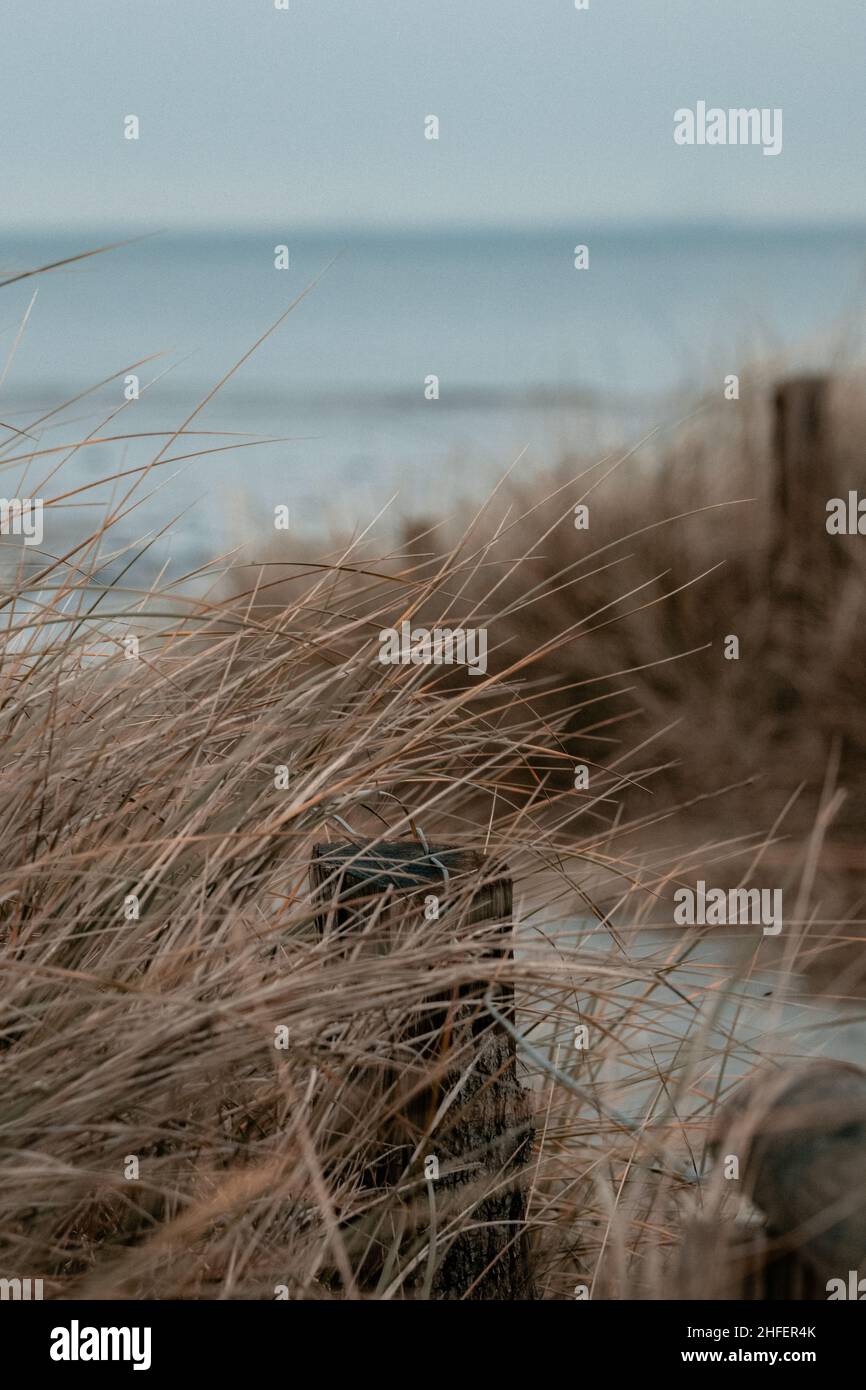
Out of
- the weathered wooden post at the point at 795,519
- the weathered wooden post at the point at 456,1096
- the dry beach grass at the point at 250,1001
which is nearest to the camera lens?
the dry beach grass at the point at 250,1001

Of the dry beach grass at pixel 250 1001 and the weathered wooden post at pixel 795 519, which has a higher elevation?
the weathered wooden post at pixel 795 519

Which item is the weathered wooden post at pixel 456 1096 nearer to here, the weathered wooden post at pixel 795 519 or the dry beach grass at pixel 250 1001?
the dry beach grass at pixel 250 1001

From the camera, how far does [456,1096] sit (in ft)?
5.26

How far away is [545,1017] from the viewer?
188cm

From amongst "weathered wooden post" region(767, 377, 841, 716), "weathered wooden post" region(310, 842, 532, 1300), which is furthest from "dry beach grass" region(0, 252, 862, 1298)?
"weathered wooden post" region(767, 377, 841, 716)

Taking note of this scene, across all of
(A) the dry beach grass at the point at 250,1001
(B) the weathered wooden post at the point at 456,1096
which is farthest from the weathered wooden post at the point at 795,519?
(B) the weathered wooden post at the point at 456,1096

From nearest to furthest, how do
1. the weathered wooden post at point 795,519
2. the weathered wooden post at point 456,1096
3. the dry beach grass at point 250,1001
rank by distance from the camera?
the dry beach grass at point 250,1001, the weathered wooden post at point 456,1096, the weathered wooden post at point 795,519

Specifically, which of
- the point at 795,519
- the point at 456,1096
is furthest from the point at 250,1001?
the point at 795,519

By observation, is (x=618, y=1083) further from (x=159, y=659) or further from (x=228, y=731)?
(x=159, y=659)

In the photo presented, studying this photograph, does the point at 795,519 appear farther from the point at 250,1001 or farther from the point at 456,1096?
the point at 250,1001

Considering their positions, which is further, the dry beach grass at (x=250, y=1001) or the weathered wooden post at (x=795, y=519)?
the weathered wooden post at (x=795, y=519)

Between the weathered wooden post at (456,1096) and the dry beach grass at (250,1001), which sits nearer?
the dry beach grass at (250,1001)

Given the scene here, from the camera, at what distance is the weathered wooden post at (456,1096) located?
5.16ft

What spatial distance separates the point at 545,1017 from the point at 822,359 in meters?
4.44
